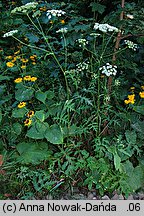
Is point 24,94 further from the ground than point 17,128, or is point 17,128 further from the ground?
point 24,94

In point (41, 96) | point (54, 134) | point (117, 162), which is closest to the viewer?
point (117, 162)


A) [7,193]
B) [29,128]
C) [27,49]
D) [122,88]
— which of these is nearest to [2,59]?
[27,49]

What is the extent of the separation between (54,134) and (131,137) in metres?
0.50

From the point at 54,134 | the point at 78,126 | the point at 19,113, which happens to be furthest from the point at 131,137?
the point at 19,113

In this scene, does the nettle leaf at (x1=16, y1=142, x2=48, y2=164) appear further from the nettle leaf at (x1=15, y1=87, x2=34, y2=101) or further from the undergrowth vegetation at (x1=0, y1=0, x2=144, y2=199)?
the nettle leaf at (x1=15, y1=87, x2=34, y2=101)

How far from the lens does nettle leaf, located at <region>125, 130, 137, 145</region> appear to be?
232 cm

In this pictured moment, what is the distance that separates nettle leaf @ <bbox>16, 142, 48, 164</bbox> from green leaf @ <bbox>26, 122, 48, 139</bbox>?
0.28ft

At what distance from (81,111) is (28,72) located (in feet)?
1.73

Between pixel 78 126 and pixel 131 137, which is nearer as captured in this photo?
pixel 131 137

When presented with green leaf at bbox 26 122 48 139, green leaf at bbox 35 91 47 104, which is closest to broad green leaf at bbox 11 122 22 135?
green leaf at bbox 26 122 48 139

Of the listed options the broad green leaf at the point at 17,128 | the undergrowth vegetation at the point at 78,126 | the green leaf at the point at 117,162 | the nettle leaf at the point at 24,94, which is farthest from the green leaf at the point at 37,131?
the green leaf at the point at 117,162

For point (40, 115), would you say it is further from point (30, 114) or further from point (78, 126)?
point (78, 126)

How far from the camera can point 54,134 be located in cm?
230

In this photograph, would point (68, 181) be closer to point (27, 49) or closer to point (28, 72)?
point (28, 72)
